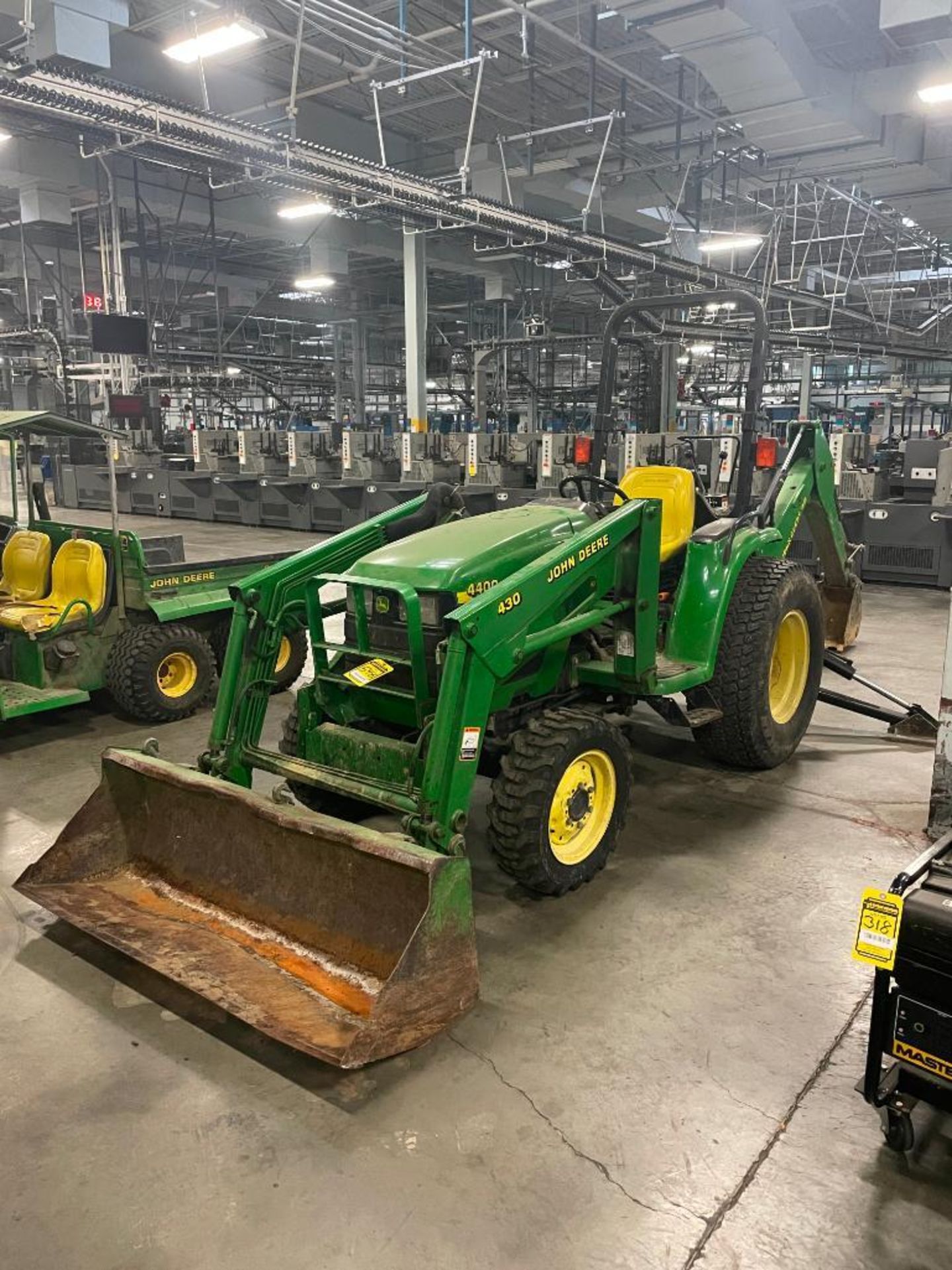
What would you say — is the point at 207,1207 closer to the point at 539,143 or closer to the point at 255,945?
the point at 255,945

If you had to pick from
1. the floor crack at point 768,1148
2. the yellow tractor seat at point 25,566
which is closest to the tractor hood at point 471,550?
the floor crack at point 768,1148

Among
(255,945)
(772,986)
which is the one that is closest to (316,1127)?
(255,945)

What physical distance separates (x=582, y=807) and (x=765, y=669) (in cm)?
135

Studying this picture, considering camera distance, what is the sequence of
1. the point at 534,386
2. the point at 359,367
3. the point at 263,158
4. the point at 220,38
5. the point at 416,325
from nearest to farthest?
the point at 263,158 < the point at 220,38 < the point at 416,325 < the point at 534,386 < the point at 359,367

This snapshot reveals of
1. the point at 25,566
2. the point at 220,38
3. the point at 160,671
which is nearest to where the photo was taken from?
the point at 160,671

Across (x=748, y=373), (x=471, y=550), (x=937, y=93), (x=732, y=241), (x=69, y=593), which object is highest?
(x=937, y=93)

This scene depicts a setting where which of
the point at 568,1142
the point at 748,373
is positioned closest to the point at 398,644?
the point at 568,1142

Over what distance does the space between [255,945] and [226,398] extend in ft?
75.0

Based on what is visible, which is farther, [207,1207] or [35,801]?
[35,801]

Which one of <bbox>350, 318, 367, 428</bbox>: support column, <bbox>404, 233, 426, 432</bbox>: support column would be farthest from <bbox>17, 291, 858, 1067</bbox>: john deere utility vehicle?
<bbox>350, 318, 367, 428</bbox>: support column

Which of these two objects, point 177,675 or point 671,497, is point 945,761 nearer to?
point 671,497

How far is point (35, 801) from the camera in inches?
178

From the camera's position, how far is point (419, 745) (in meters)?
3.23

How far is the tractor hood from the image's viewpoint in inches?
137
